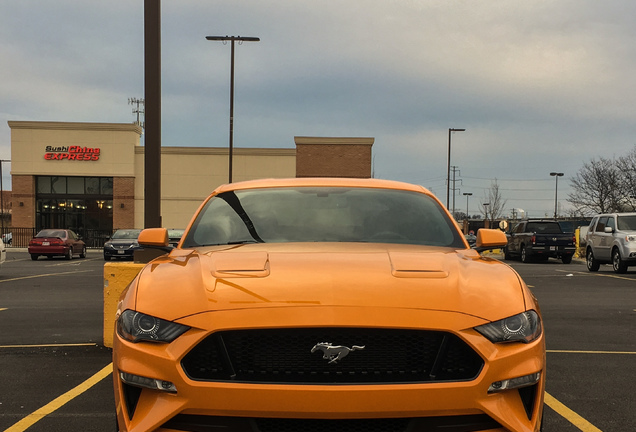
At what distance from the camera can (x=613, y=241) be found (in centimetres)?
1962

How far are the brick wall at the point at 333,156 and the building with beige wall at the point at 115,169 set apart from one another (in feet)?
0.23

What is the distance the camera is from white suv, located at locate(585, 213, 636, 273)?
1880cm

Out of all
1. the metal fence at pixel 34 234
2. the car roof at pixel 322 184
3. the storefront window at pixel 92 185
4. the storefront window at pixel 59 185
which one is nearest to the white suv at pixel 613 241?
the car roof at pixel 322 184

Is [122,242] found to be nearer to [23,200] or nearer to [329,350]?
[23,200]

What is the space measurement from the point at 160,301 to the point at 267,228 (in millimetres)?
1378

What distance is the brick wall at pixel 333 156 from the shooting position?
144ft

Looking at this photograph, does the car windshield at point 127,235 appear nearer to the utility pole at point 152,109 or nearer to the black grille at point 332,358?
the utility pole at point 152,109

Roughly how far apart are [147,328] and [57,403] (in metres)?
2.61

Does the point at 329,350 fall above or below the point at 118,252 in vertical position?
above

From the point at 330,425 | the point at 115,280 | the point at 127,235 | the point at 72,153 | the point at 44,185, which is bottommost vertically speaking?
the point at 127,235

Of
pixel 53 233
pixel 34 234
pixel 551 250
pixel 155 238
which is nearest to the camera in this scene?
pixel 155 238

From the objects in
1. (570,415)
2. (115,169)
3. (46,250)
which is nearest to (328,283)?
(570,415)

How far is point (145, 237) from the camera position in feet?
13.5

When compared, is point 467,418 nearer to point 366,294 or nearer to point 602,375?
point 366,294
